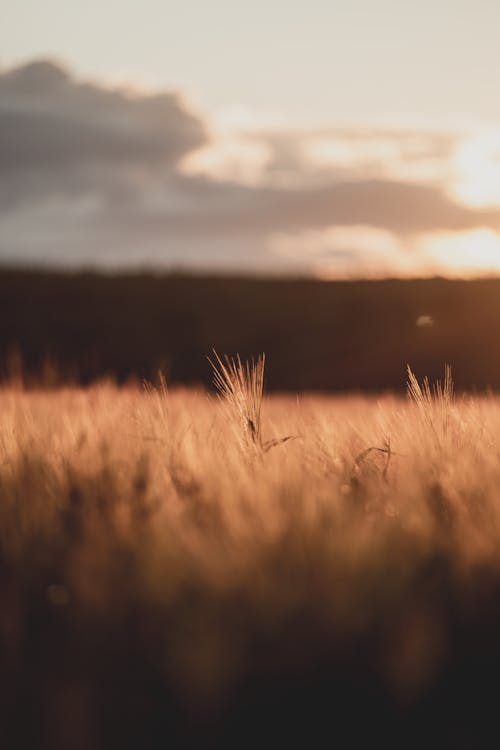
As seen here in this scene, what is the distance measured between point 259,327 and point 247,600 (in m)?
19.6

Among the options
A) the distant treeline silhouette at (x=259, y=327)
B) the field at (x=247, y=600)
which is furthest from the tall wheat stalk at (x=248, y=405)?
the distant treeline silhouette at (x=259, y=327)

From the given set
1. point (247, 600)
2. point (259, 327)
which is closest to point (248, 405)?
point (247, 600)

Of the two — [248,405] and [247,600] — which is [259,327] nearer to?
[248,405]

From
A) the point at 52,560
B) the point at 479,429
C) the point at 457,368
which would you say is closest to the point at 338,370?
the point at 457,368

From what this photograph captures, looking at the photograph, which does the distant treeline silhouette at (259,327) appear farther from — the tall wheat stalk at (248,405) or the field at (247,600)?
the field at (247,600)

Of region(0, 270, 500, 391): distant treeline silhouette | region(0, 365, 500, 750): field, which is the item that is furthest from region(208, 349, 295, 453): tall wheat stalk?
region(0, 270, 500, 391): distant treeline silhouette

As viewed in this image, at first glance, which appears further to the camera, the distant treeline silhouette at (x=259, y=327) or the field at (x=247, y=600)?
the distant treeline silhouette at (x=259, y=327)

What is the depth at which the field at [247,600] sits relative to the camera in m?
1.55

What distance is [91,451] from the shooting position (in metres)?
2.82

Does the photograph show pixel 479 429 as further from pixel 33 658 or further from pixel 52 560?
pixel 33 658

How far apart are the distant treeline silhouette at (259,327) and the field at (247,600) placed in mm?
14200

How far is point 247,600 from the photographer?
180cm

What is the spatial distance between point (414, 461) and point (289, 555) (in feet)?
2.89

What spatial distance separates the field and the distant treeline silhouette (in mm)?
14200
